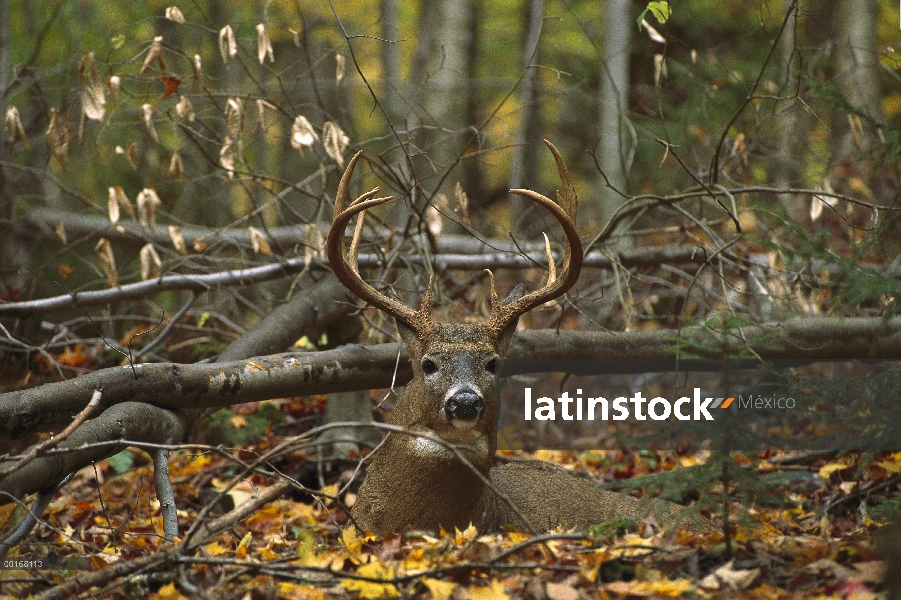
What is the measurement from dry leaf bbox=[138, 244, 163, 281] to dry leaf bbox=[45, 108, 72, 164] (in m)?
0.72

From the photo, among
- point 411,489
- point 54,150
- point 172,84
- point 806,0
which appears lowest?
point 411,489

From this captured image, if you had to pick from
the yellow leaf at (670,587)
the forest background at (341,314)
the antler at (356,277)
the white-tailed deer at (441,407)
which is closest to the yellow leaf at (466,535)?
the forest background at (341,314)

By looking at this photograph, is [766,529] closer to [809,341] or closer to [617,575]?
[617,575]

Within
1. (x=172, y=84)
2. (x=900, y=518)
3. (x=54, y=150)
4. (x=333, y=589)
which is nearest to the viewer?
(x=900, y=518)

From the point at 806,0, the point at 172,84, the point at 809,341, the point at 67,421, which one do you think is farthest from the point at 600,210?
the point at 67,421

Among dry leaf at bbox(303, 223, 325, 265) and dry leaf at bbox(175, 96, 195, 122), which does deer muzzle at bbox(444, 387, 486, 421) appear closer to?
dry leaf at bbox(303, 223, 325, 265)

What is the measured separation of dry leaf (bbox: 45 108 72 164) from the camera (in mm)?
5332

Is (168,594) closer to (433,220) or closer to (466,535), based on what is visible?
(466,535)

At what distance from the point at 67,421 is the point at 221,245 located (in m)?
3.47

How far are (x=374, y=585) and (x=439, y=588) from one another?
24 centimetres

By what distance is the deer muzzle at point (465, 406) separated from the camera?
4.36m

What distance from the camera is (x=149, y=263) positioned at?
5.80 meters

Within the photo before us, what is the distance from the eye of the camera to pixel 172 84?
5773 millimetres

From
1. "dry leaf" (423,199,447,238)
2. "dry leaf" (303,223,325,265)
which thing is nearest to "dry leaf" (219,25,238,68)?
"dry leaf" (303,223,325,265)
